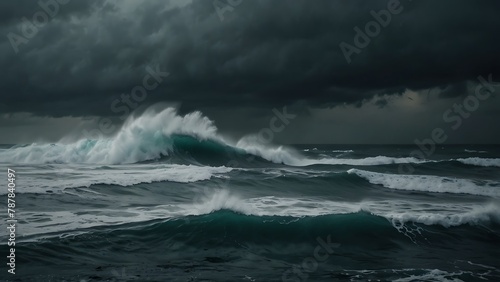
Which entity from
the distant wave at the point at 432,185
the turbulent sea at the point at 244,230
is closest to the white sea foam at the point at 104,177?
the turbulent sea at the point at 244,230

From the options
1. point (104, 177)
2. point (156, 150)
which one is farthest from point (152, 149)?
point (104, 177)

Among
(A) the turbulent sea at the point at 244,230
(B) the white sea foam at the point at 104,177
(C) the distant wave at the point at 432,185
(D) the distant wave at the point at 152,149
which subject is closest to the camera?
(A) the turbulent sea at the point at 244,230

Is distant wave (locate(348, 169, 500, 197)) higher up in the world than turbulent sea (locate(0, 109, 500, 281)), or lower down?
higher up

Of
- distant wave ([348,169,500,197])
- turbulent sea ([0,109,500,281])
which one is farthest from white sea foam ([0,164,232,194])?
distant wave ([348,169,500,197])

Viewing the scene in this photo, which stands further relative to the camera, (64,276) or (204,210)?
(204,210)

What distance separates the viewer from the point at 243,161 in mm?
28453

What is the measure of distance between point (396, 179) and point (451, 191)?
2655 mm

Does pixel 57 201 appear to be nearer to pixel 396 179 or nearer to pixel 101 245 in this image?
pixel 101 245

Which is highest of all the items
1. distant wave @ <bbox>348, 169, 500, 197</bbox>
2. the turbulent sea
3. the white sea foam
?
the white sea foam

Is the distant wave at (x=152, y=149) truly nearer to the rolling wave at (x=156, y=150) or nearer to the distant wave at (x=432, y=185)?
the rolling wave at (x=156, y=150)

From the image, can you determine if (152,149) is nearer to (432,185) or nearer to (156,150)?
(156,150)

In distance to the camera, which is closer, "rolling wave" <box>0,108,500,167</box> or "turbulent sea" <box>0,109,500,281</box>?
"turbulent sea" <box>0,109,500,281</box>

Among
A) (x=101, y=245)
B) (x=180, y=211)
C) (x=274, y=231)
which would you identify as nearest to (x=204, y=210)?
(x=180, y=211)

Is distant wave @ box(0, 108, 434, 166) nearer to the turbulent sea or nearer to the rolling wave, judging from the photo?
the rolling wave
